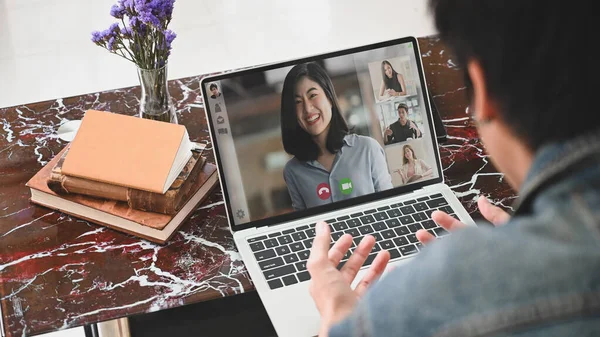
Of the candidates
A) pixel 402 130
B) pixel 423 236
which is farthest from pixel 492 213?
pixel 402 130

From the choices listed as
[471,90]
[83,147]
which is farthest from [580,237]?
[83,147]

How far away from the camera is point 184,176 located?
4.73 ft

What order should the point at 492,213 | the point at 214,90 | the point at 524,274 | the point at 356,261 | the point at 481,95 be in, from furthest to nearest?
1. the point at 214,90
2. the point at 492,213
3. the point at 356,261
4. the point at 481,95
5. the point at 524,274

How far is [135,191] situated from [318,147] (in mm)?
351

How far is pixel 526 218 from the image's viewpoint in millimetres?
690

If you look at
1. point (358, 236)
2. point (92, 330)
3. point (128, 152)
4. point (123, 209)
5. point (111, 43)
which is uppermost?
point (111, 43)

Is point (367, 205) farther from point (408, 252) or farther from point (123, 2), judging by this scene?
point (123, 2)

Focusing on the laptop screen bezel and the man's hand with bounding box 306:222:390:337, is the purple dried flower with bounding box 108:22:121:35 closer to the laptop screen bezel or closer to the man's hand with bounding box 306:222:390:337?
the laptop screen bezel

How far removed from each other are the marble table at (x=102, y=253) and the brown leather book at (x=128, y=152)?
106 millimetres

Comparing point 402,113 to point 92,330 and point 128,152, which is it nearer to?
point 128,152

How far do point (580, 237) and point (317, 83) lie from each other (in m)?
0.88

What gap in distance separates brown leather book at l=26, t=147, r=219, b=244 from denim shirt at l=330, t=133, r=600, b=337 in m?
0.75

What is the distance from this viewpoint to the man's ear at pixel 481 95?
78 centimetres

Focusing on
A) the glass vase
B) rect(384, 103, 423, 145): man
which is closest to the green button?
rect(384, 103, 423, 145): man
